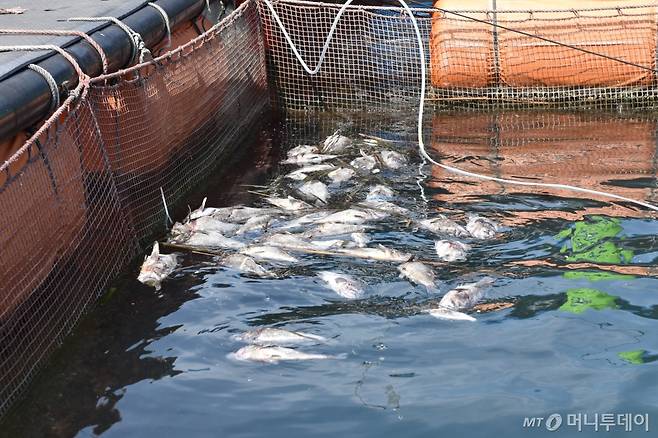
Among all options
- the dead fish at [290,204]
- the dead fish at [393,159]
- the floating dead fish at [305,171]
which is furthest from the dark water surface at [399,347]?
the floating dead fish at [305,171]

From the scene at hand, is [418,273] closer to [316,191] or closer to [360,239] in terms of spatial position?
[360,239]

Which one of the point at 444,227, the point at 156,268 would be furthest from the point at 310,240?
the point at 156,268

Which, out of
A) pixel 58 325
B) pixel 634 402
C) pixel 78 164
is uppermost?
pixel 78 164

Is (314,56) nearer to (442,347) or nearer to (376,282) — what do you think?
(376,282)

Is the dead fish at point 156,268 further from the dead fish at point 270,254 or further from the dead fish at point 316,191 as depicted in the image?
the dead fish at point 316,191

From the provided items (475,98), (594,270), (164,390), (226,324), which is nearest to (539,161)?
(475,98)

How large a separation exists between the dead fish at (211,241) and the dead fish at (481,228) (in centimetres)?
200

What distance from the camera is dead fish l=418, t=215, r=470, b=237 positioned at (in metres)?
8.05

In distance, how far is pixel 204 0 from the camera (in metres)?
11.8

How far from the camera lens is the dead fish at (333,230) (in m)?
8.14

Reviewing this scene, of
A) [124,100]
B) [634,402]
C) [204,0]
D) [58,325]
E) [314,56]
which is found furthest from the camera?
[314,56]

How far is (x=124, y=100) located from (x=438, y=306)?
359 centimetres

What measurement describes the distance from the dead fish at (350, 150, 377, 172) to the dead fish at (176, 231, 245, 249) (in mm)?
2278

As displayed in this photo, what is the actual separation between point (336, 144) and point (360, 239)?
3.03m
